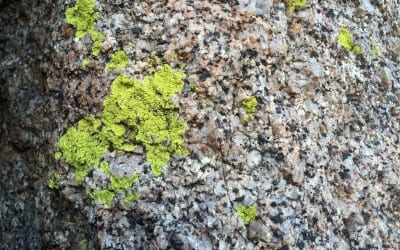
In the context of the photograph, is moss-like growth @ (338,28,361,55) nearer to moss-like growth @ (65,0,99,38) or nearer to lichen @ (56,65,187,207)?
lichen @ (56,65,187,207)

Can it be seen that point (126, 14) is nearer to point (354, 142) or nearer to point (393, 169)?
point (354, 142)

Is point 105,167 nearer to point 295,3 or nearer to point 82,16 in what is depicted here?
point 82,16

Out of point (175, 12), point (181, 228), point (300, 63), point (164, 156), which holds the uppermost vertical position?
point (175, 12)

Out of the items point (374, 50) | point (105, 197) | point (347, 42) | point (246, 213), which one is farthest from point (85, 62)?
point (374, 50)

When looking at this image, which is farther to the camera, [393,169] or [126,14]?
[393,169]

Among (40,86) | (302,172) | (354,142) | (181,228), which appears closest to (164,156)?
(181,228)

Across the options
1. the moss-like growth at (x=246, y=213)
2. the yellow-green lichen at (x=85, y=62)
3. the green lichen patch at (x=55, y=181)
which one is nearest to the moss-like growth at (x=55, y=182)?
the green lichen patch at (x=55, y=181)

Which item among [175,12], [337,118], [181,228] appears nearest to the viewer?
[181,228]
